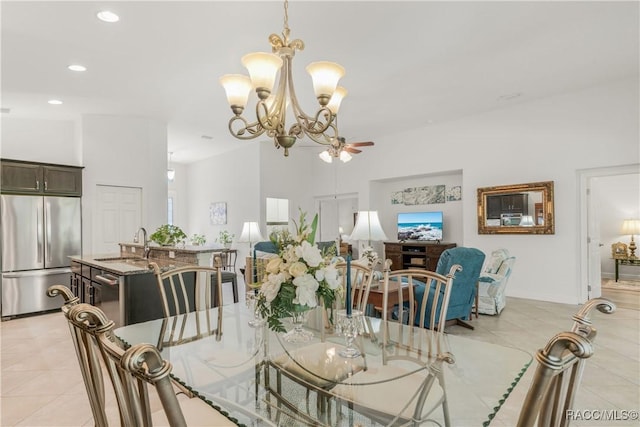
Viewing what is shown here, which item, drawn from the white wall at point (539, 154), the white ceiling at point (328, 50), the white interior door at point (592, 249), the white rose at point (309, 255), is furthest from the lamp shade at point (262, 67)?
the white interior door at point (592, 249)

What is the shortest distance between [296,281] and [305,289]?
48 mm

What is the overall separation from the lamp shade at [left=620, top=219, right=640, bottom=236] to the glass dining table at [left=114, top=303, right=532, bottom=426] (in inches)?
307

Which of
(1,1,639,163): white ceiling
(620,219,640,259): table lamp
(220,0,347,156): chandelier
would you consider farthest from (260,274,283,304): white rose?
(620,219,640,259): table lamp

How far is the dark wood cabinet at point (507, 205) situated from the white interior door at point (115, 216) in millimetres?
6033

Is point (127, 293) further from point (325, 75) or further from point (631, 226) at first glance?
point (631, 226)

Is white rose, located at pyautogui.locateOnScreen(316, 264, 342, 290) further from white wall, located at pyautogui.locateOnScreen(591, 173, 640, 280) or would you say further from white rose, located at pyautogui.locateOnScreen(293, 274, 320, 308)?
white wall, located at pyautogui.locateOnScreen(591, 173, 640, 280)

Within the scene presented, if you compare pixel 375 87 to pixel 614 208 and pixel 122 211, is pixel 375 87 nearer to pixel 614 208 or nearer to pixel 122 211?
pixel 122 211

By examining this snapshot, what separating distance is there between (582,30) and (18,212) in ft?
23.3

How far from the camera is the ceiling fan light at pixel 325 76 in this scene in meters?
2.37

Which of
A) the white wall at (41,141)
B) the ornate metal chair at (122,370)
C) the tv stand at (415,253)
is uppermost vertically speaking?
the white wall at (41,141)

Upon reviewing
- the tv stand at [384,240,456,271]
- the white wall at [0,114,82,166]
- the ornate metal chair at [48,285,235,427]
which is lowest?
the tv stand at [384,240,456,271]

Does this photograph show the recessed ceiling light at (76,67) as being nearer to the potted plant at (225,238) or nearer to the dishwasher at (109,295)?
the dishwasher at (109,295)

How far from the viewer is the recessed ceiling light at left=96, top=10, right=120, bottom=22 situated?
118 inches

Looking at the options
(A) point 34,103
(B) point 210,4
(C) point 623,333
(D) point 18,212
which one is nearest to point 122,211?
(D) point 18,212
